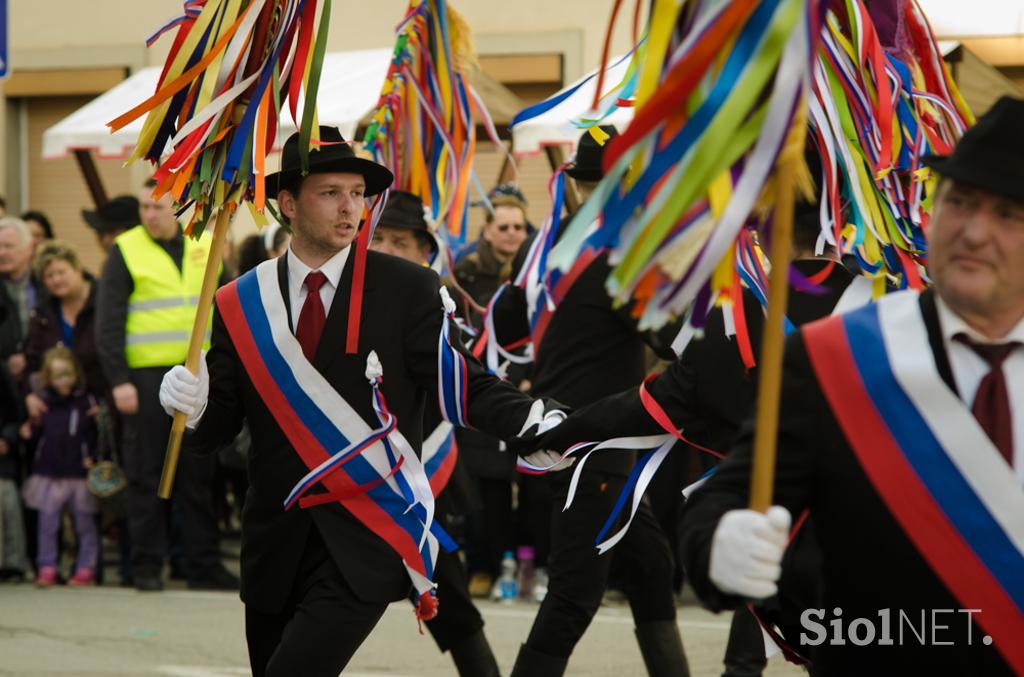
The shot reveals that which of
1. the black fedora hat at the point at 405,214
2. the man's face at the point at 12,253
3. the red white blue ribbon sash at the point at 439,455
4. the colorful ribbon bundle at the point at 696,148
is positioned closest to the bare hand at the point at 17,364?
the man's face at the point at 12,253

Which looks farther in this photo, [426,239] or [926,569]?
[426,239]

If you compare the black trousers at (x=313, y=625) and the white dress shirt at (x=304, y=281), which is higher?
the white dress shirt at (x=304, y=281)

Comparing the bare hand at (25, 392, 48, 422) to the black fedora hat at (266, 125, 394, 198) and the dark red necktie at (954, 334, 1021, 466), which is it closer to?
the black fedora hat at (266, 125, 394, 198)

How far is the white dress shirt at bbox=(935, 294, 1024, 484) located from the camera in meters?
2.90

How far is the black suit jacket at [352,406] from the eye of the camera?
473cm

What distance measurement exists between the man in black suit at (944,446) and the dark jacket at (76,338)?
697cm

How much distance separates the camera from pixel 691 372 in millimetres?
4777

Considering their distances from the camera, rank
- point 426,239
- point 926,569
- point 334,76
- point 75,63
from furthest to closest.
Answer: point 75,63 → point 334,76 → point 426,239 → point 926,569

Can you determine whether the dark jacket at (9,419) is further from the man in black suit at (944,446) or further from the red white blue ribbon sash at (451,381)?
the man in black suit at (944,446)

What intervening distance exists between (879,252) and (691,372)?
0.69 m

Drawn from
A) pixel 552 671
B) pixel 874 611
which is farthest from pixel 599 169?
pixel 874 611

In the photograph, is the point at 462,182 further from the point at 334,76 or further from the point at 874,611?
the point at 874,611

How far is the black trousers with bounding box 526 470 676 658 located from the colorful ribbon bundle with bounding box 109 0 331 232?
161cm

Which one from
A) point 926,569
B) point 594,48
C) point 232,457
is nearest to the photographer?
point 926,569
